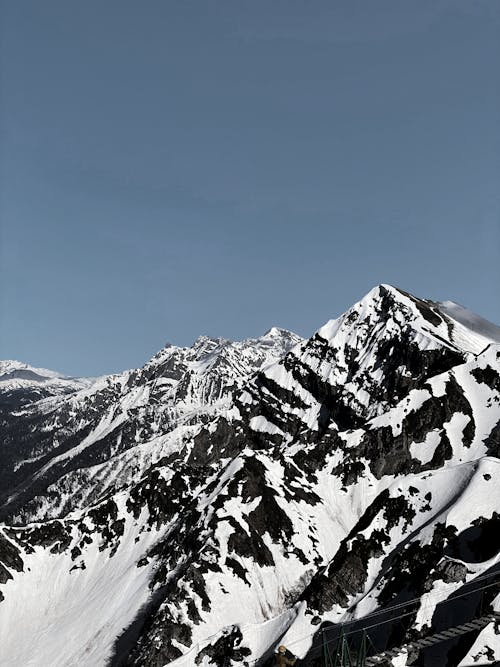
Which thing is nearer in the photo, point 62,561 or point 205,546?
point 205,546

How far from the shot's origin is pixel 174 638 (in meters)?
135

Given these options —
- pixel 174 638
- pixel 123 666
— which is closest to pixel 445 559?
pixel 174 638

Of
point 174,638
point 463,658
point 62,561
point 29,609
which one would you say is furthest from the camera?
point 62,561

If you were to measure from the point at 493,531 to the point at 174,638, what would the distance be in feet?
246

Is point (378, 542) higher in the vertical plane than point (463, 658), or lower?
higher

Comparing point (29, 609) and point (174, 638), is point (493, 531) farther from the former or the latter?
point (29, 609)

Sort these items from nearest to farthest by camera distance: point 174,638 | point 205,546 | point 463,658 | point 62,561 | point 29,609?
point 463,658, point 174,638, point 205,546, point 29,609, point 62,561

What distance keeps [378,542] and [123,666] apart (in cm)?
6590

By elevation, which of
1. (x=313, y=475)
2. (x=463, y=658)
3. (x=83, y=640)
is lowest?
(x=83, y=640)

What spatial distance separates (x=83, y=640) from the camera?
159125 millimetres

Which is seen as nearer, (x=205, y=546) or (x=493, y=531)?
(x=493, y=531)

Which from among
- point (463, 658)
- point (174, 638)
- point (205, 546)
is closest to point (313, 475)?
point (205, 546)

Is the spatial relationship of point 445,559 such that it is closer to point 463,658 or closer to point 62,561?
point 463,658

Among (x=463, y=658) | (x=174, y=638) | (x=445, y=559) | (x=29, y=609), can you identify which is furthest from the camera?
(x=29, y=609)
